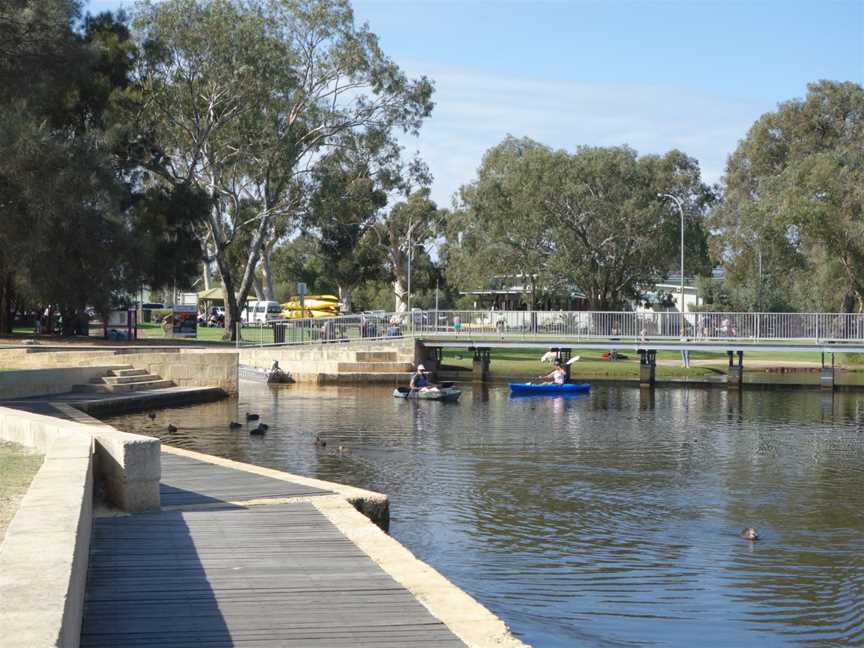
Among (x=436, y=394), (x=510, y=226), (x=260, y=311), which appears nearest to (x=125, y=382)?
(x=436, y=394)

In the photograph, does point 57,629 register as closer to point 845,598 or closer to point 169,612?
point 169,612

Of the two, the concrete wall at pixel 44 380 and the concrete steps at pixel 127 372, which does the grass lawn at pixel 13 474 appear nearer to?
the concrete wall at pixel 44 380

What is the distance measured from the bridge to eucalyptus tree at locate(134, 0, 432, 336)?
1069 centimetres

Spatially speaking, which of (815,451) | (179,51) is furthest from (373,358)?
(815,451)

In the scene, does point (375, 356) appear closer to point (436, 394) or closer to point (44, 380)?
point (436, 394)

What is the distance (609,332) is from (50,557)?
140 ft

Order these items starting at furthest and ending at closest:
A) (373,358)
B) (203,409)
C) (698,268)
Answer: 1. (698,268)
2. (373,358)
3. (203,409)

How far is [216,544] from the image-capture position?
11.4 meters

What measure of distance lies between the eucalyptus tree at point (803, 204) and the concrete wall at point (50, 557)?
4769cm

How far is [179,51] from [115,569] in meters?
49.0

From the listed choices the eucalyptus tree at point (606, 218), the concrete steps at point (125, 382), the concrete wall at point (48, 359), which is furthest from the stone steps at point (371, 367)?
the eucalyptus tree at point (606, 218)

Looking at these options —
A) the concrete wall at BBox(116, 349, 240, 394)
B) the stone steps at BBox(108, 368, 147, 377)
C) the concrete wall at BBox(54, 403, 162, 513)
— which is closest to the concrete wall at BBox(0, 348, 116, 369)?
the stone steps at BBox(108, 368, 147, 377)

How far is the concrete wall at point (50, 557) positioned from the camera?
19.5 feet

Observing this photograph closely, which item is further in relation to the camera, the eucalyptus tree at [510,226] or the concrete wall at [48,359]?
the eucalyptus tree at [510,226]
